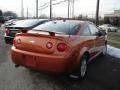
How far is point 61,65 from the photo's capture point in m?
5.18

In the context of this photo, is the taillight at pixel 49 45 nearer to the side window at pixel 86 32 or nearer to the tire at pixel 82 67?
the tire at pixel 82 67

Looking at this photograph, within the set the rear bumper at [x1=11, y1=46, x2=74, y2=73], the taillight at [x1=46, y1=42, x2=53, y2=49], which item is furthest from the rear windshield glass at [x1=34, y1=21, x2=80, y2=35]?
the rear bumper at [x1=11, y1=46, x2=74, y2=73]

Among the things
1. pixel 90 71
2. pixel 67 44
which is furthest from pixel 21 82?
pixel 90 71

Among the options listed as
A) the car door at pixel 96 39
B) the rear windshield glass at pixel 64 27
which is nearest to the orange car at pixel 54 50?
the rear windshield glass at pixel 64 27

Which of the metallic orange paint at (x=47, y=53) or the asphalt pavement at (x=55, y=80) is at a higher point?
the metallic orange paint at (x=47, y=53)

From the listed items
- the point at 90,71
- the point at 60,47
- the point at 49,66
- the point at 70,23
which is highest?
the point at 70,23

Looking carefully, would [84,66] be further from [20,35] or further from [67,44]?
[20,35]

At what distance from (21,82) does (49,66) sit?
852mm

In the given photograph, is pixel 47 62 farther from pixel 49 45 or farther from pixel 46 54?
pixel 49 45

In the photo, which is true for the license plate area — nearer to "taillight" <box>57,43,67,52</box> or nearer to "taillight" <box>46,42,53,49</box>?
"taillight" <box>46,42,53,49</box>

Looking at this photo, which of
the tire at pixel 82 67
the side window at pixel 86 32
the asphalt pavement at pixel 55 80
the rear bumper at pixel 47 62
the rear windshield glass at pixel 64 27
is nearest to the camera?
the rear bumper at pixel 47 62

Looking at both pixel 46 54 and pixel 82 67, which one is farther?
pixel 82 67

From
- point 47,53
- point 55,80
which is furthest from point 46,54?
point 55,80

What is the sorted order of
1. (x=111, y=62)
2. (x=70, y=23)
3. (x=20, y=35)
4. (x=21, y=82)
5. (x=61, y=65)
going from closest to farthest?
(x=61, y=65) → (x=21, y=82) → (x=20, y=35) → (x=70, y=23) → (x=111, y=62)
